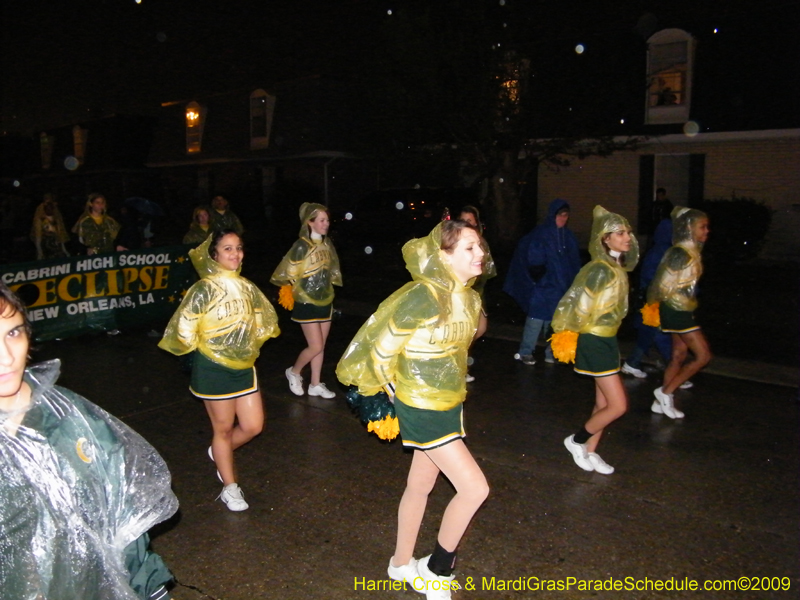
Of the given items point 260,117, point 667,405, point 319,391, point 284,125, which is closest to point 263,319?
point 319,391

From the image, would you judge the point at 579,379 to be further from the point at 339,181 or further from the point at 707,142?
the point at 339,181

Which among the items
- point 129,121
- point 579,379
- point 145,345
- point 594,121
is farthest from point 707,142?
point 129,121

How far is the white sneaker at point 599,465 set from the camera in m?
5.18

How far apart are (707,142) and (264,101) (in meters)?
18.0

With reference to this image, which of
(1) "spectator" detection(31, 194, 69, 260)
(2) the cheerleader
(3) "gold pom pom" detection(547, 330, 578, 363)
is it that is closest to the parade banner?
(2) the cheerleader

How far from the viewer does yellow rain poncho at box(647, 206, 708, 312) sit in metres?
6.11

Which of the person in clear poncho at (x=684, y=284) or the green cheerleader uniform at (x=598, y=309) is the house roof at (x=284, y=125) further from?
the green cheerleader uniform at (x=598, y=309)

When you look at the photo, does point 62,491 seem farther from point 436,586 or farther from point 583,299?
point 583,299

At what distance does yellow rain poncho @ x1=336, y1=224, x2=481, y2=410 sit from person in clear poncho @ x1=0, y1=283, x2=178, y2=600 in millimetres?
1351

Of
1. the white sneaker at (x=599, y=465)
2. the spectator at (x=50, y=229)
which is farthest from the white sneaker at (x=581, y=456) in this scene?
the spectator at (x=50, y=229)

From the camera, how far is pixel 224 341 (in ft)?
14.7

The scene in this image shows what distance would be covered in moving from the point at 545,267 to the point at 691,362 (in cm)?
208

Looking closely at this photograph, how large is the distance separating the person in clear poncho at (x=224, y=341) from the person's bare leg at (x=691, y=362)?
3586mm

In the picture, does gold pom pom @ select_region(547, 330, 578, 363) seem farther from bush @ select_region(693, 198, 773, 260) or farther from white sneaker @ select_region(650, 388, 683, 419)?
bush @ select_region(693, 198, 773, 260)
